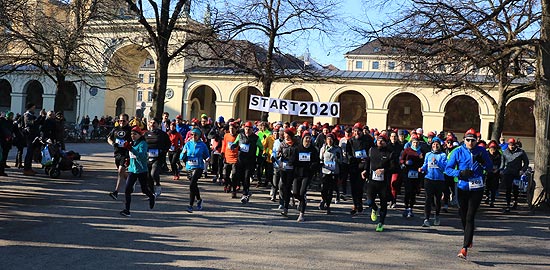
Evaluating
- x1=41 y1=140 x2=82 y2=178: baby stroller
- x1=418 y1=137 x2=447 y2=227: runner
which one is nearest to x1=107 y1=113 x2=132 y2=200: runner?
x1=41 y1=140 x2=82 y2=178: baby stroller

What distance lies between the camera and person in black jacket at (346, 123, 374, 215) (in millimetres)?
11788

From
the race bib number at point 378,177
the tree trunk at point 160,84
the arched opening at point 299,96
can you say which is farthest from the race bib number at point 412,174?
the arched opening at point 299,96

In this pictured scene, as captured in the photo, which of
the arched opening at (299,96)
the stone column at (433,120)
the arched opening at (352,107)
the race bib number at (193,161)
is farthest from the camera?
the arched opening at (299,96)

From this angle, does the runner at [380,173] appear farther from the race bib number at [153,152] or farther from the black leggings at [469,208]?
the race bib number at [153,152]

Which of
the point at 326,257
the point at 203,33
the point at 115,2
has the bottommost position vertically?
the point at 326,257

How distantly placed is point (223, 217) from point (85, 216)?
2645 mm

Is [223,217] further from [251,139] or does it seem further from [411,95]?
[411,95]

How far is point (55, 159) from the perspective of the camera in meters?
14.3

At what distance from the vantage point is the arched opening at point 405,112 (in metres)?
41.8

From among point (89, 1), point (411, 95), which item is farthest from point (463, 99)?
point (89, 1)

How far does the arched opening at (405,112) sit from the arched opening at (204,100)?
1761 centimetres

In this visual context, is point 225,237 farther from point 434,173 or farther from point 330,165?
point 434,173

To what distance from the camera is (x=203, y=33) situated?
1859 centimetres

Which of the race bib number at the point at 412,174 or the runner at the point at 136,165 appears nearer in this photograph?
the runner at the point at 136,165
